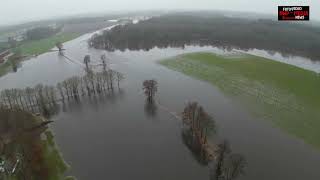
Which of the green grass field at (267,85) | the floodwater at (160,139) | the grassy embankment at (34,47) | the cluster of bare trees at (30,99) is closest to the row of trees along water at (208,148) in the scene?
the floodwater at (160,139)

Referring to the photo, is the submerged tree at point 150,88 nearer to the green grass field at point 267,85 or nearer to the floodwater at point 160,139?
the floodwater at point 160,139

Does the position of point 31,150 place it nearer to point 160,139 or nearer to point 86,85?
point 160,139

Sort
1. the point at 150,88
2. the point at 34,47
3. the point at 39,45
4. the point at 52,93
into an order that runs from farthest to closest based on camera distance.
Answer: the point at 39,45 < the point at 34,47 < the point at 52,93 < the point at 150,88

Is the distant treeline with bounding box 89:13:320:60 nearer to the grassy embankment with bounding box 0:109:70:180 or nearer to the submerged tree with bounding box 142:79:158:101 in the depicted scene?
the submerged tree with bounding box 142:79:158:101

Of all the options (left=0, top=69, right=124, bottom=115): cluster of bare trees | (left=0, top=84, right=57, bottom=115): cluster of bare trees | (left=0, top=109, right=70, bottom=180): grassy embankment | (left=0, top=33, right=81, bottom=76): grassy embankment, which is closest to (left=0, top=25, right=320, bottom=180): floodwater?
(left=0, top=109, right=70, bottom=180): grassy embankment

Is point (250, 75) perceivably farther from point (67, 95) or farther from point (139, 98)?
point (67, 95)

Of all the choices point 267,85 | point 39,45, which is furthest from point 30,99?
point 39,45
